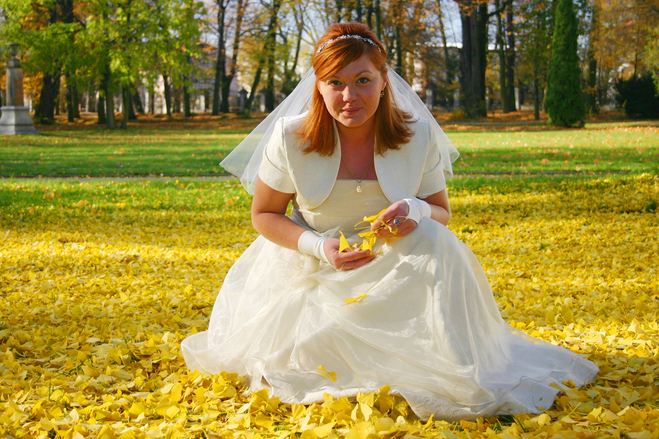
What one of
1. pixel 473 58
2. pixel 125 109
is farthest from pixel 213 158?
pixel 473 58

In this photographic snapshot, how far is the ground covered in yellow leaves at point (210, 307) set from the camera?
2385 millimetres

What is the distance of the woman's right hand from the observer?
8.52ft

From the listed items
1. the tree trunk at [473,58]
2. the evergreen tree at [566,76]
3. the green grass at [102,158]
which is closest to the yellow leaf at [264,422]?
the green grass at [102,158]

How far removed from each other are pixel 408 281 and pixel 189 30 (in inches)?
1266

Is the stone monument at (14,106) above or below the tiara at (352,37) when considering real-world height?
above

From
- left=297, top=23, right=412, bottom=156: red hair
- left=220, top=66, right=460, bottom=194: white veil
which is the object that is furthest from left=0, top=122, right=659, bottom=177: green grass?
left=297, top=23, right=412, bottom=156: red hair

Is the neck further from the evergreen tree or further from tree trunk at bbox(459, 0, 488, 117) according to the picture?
tree trunk at bbox(459, 0, 488, 117)

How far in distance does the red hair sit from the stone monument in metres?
26.1

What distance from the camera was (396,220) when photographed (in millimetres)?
2547

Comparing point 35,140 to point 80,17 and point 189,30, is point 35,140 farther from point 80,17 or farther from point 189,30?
point 80,17

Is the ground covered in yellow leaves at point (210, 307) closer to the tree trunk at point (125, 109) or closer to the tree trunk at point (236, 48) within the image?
the tree trunk at point (125, 109)

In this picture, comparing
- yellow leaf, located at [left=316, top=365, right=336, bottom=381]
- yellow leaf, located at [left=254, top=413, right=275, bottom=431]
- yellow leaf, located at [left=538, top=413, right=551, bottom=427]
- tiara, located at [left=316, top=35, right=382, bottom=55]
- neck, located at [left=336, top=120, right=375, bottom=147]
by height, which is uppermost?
tiara, located at [left=316, top=35, right=382, bottom=55]

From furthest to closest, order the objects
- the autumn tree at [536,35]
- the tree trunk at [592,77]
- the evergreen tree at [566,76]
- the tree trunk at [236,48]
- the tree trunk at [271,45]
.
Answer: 1. the tree trunk at [236,48]
2. the tree trunk at [271,45]
3. the tree trunk at [592,77]
4. the autumn tree at [536,35]
5. the evergreen tree at [566,76]

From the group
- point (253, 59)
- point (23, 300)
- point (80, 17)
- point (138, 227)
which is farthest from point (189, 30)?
point (23, 300)
